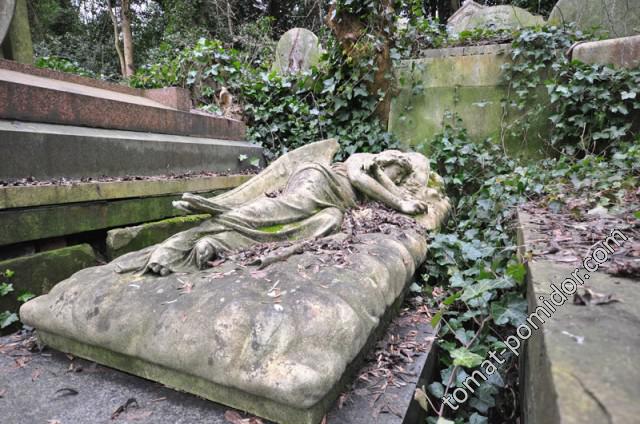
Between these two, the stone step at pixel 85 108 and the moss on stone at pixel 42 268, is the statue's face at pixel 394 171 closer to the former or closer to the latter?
the stone step at pixel 85 108

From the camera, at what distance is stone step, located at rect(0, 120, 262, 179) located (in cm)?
→ 265

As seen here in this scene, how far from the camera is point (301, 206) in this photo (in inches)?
107

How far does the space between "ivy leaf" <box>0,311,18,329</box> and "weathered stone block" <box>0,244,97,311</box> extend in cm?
5

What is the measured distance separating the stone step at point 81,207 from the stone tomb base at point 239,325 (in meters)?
0.76

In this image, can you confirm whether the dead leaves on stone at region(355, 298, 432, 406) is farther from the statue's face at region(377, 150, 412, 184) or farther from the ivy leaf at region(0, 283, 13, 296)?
the ivy leaf at region(0, 283, 13, 296)

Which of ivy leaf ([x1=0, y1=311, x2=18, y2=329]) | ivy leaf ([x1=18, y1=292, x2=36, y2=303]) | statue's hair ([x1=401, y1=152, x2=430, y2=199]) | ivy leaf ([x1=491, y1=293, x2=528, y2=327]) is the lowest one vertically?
ivy leaf ([x1=0, y1=311, x2=18, y2=329])

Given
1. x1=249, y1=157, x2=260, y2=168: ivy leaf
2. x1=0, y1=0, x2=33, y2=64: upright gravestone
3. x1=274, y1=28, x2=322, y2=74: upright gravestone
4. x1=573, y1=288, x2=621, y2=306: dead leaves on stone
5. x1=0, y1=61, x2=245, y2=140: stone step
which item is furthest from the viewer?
x1=274, y1=28, x2=322, y2=74: upright gravestone

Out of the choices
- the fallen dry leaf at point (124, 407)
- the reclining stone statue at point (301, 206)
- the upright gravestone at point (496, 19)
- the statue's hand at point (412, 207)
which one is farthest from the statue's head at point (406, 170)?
the upright gravestone at point (496, 19)

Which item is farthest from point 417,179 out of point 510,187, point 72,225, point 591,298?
point 72,225

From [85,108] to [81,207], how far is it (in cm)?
107

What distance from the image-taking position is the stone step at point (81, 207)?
2438 mm

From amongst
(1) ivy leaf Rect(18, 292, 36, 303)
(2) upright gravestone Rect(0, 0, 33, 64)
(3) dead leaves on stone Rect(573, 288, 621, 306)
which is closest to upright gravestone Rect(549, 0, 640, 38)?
→ (3) dead leaves on stone Rect(573, 288, 621, 306)

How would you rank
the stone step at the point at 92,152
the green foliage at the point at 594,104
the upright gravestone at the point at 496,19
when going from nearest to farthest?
1. the stone step at the point at 92,152
2. the green foliage at the point at 594,104
3. the upright gravestone at the point at 496,19

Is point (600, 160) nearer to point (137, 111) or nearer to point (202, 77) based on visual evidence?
point (137, 111)
